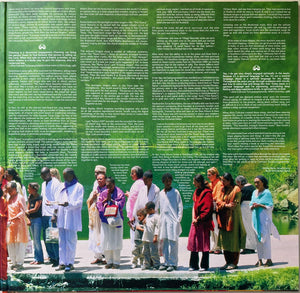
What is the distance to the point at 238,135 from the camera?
17.7ft

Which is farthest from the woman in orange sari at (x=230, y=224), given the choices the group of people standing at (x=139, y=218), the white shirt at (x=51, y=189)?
the white shirt at (x=51, y=189)

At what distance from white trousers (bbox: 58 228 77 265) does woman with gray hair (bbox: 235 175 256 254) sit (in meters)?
2.15

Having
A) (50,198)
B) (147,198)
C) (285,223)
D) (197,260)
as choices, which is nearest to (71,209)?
(50,198)

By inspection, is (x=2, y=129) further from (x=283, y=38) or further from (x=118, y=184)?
(x=283, y=38)

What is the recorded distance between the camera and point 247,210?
543 centimetres

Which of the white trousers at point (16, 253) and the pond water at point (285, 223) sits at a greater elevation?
the pond water at point (285, 223)

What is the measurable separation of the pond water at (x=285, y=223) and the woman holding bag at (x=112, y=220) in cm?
196

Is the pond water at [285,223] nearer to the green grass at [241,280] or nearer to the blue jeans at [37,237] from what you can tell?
the green grass at [241,280]

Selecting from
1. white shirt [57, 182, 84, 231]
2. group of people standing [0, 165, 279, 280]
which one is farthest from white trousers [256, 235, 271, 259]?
white shirt [57, 182, 84, 231]

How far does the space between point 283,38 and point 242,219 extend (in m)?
2.34

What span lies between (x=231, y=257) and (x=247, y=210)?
0.62 m

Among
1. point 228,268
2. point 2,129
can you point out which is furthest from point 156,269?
point 2,129

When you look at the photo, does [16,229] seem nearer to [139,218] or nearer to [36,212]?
[36,212]

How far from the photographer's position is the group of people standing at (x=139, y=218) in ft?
17.5
